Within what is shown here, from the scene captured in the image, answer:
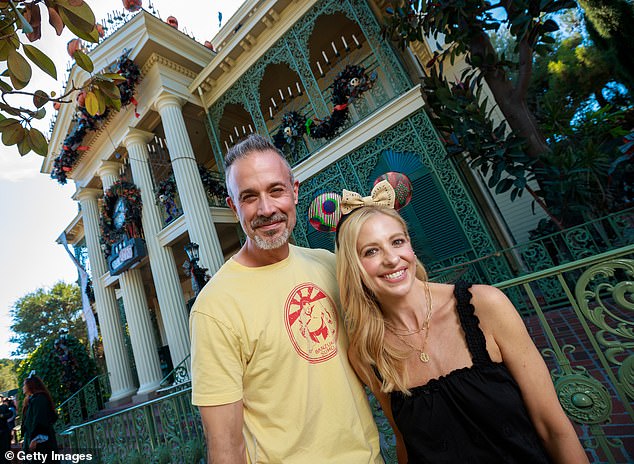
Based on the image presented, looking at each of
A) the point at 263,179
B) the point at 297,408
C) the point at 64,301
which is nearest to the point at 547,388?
the point at 297,408

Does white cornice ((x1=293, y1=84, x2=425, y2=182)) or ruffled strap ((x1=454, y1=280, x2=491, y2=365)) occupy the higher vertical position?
white cornice ((x1=293, y1=84, x2=425, y2=182))

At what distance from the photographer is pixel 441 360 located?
138 cm

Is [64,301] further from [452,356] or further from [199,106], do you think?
[452,356]

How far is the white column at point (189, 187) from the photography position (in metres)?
8.00

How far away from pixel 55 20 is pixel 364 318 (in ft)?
5.87

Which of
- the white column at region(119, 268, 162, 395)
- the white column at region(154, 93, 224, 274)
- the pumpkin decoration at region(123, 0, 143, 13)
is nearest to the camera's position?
the white column at region(154, 93, 224, 274)

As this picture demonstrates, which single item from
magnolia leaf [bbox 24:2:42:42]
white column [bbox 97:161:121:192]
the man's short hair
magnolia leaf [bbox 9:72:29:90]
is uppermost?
white column [bbox 97:161:121:192]

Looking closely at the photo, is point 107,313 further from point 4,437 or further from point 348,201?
point 348,201

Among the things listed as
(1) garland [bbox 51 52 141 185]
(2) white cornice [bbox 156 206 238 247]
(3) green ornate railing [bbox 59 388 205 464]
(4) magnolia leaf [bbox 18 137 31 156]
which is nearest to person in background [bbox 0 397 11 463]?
(3) green ornate railing [bbox 59 388 205 464]

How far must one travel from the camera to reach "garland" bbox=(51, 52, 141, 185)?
8.77 metres

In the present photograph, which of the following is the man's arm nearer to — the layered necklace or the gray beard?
the gray beard

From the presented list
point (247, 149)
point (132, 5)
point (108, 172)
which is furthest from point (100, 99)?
point (132, 5)

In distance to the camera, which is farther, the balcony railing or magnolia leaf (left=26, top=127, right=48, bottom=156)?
the balcony railing

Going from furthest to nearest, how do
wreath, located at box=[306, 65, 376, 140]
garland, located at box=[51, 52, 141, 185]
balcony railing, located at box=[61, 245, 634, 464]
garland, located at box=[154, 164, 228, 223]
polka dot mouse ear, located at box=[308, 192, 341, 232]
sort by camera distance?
garland, located at box=[154, 164, 228, 223] → garland, located at box=[51, 52, 141, 185] → wreath, located at box=[306, 65, 376, 140] → polka dot mouse ear, located at box=[308, 192, 341, 232] → balcony railing, located at box=[61, 245, 634, 464]
